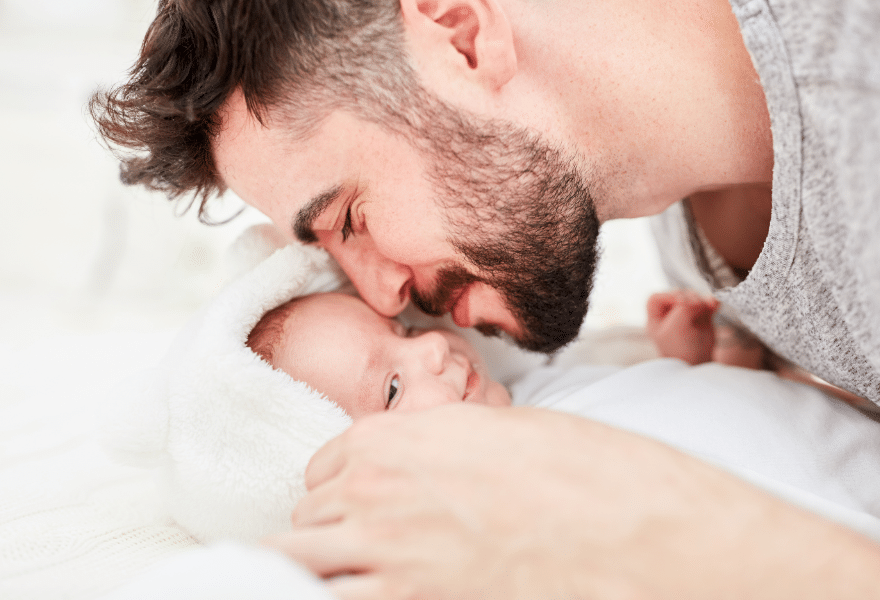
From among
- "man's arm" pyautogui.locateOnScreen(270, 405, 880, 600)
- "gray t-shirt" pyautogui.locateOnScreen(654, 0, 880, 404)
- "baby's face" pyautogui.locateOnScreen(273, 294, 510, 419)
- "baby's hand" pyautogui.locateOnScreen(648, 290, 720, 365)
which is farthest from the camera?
"baby's hand" pyautogui.locateOnScreen(648, 290, 720, 365)

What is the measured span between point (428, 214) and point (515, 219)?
0.50ft

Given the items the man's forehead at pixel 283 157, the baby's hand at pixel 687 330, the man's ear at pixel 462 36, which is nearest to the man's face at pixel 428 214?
the man's forehead at pixel 283 157

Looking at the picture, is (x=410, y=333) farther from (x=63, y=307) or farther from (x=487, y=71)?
(x=63, y=307)

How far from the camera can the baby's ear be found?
90 cm

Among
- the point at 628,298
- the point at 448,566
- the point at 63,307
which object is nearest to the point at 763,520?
the point at 448,566

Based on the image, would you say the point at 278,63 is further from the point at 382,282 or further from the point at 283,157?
the point at 382,282

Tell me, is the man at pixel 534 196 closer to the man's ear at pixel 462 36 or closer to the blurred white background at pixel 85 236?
the man's ear at pixel 462 36

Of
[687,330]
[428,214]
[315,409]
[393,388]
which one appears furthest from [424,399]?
[687,330]

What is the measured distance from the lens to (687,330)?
1.44 m

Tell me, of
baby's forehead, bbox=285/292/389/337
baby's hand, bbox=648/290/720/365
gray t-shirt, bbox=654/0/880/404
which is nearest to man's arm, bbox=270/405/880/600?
gray t-shirt, bbox=654/0/880/404

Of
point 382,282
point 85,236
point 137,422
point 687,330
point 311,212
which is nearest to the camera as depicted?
point 137,422

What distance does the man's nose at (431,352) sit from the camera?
3.47 feet

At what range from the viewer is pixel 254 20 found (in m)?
0.93

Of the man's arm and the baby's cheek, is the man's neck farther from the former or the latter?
the man's arm
